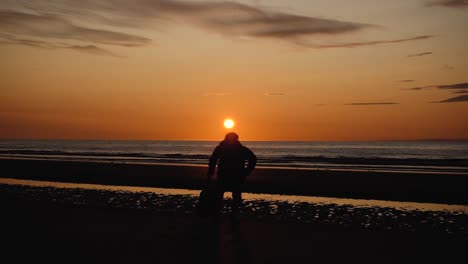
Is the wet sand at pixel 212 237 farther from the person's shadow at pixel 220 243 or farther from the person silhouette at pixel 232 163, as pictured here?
the person silhouette at pixel 232 163

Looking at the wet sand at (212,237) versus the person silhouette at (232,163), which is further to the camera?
the person silhouette at (232,163)

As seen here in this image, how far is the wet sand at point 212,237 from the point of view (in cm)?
679

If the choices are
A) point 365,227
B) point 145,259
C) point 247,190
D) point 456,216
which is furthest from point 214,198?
point 247,190

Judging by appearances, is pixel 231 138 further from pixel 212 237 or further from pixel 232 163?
pixel 212 237

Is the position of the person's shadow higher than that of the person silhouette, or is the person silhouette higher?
the person silhouette

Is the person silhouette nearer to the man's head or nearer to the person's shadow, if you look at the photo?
the man's head

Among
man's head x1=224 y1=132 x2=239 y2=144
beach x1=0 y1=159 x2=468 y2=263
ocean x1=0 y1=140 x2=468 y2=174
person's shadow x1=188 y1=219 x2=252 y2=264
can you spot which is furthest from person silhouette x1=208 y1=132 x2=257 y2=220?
ocean x1=0 y1=140 x2=468 y2=174

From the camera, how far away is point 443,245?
25.4 ft

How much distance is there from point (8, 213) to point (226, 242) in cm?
569

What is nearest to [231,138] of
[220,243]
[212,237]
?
[212,237]

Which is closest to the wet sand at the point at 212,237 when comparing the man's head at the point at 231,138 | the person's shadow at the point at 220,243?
the person's shadow at the point at 220,243

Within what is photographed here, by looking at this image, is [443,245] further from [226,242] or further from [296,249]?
[226,242]

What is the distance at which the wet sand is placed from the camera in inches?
267

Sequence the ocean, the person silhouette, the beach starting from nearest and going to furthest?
the beach
the person silhouette
the ocean
